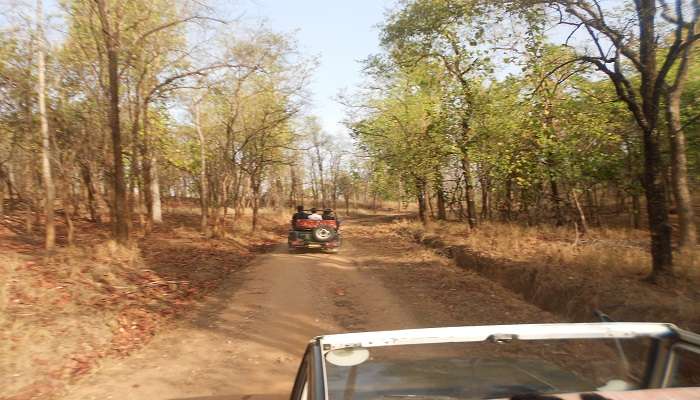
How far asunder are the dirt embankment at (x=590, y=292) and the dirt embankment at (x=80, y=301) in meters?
7.57

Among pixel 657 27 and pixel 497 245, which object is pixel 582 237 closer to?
pixel 497 245

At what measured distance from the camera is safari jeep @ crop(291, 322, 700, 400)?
249 cm

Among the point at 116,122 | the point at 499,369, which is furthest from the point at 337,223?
the point at 499,369

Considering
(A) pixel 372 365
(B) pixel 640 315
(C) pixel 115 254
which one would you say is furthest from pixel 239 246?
(A) pixel 372 365

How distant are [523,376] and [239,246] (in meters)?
19.4

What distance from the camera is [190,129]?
86.4ft

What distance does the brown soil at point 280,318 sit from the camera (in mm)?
6129

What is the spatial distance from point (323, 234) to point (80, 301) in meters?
10.7

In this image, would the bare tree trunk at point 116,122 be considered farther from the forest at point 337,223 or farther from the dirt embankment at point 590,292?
the dirt embankment at point 590,292

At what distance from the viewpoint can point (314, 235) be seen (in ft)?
62.1

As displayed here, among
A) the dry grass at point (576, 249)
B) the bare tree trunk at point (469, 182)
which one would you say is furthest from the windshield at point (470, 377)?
the bare tree trunk at point (469, 182)

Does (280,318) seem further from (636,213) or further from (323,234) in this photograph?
(636,213)

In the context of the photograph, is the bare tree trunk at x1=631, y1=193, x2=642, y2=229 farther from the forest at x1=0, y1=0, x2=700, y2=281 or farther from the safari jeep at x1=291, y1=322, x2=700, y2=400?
the safari jeep at x1=291, y1=322, x2=700, y2=400

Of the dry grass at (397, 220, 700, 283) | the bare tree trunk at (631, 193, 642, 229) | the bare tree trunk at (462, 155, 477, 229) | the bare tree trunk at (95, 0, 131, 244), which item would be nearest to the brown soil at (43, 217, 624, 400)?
the dry grass at (397, 220, 700, 283)
